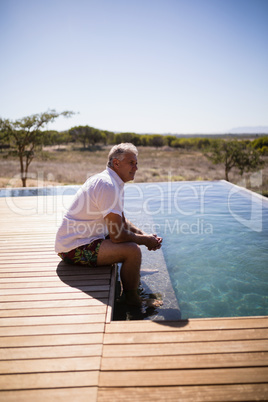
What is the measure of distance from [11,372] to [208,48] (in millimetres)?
18181

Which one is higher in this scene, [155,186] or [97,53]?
[97,53]

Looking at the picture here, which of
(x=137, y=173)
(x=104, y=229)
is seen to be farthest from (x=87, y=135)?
(x=104, y=229)

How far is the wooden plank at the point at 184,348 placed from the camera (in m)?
1.27

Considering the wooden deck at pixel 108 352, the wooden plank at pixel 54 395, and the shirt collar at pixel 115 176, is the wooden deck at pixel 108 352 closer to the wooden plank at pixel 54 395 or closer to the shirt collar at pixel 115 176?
the wooden plank at pixel 54 395

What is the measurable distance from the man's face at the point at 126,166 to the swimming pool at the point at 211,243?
5.04 feet

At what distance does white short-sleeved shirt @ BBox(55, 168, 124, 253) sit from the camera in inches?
74.5

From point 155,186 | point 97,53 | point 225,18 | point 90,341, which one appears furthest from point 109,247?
point 97,53

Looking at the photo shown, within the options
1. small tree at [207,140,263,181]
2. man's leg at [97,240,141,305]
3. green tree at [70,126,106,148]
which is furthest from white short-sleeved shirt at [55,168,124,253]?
green tree at [70,126,106,148]

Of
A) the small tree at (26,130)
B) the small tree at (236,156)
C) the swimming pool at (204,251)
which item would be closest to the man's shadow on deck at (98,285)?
the swimming pool at (204,251)

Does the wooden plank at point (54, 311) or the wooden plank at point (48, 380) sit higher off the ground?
the wooden plank at point (54, 311)

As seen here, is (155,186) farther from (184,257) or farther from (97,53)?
(97,53)

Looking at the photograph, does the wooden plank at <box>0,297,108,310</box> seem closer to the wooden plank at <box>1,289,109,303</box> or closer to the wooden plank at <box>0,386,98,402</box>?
the wooden plank at <box>1,289,109,303</box>

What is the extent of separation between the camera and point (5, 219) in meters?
4.22

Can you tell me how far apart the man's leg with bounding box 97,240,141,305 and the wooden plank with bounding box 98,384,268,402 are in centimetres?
101
